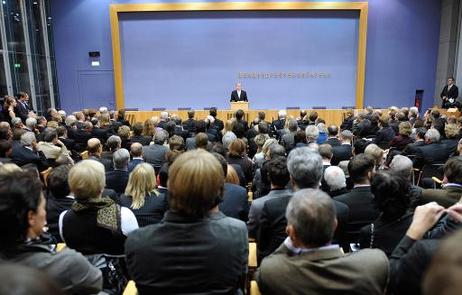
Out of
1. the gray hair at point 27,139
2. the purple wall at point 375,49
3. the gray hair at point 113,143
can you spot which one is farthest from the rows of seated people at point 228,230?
the purple wall at point 375,49

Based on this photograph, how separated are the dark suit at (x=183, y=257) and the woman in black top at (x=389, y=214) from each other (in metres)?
1.18

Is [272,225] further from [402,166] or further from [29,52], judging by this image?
[29,52]

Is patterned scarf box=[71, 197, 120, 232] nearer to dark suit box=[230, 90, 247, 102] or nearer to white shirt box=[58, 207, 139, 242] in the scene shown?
white shirt box=[58, 207, 139, 242]

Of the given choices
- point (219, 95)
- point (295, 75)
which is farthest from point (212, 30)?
point (295, 75)

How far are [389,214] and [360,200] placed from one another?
0.62 m

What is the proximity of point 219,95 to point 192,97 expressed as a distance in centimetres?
94

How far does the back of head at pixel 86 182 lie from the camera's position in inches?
103

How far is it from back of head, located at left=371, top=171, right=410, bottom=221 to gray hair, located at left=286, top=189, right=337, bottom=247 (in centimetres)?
96

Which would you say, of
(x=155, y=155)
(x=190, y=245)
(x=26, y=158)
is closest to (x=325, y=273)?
(x=190, y=245)

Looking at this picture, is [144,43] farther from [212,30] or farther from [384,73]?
[384,73]

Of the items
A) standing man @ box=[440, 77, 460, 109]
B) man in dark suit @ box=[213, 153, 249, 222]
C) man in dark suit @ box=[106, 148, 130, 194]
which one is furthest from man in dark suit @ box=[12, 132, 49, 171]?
standing man @ box=[440, 77, 460, 109]

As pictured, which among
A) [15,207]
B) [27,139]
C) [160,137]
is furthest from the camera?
[160,137]

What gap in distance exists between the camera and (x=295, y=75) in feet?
43.3

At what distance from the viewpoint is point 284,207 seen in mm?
2768
